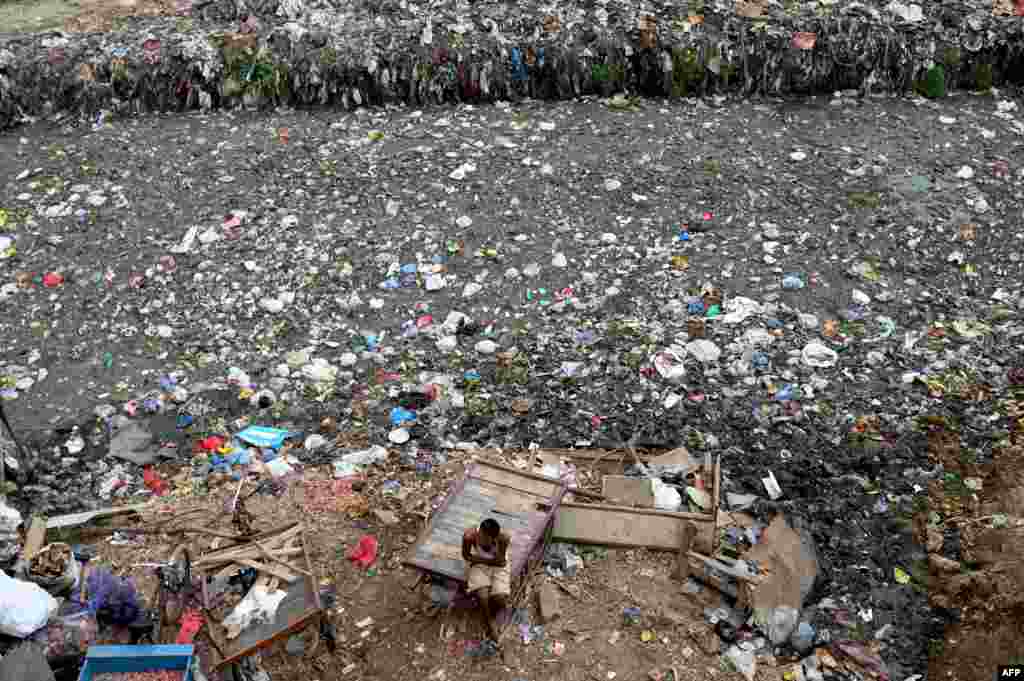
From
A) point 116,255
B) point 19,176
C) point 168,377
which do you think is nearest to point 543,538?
point 168,377

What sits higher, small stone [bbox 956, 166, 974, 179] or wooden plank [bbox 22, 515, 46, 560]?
small stone [bbox 956, 166, 974, 179]

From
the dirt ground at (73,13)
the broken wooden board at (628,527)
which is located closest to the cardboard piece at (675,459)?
the broken wooden board at (628,527)

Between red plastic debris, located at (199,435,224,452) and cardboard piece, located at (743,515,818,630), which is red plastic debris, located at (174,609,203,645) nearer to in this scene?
red plastic debris, located at (199,435,224,452)

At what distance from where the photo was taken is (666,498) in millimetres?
4094

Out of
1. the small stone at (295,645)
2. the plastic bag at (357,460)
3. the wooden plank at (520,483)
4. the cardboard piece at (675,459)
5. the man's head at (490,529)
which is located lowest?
the small stone at (295,645)

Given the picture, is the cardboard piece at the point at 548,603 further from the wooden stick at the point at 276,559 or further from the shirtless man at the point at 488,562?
the wooden stick at the point at 276,559

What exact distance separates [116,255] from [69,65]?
2615 millimetres

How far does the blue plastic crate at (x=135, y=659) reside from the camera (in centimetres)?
305

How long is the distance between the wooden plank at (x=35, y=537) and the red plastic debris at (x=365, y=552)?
53.5 inches

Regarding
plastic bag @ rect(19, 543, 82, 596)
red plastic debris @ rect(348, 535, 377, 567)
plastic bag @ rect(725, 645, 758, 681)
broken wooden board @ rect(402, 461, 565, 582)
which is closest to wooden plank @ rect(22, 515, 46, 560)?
plastic bag @ rect(19, 543, 82, 596)

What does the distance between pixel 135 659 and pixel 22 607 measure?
0.52 meters

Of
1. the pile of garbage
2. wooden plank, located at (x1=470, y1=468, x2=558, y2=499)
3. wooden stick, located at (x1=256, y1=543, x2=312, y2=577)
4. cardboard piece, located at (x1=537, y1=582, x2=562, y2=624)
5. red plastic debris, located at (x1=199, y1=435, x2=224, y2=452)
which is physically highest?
the pile of garbage

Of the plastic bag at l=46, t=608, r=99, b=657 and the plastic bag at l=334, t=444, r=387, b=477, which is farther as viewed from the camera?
the plastic bag at l=334, t=444, r=387, b=477

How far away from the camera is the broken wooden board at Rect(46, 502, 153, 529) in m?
4.11
